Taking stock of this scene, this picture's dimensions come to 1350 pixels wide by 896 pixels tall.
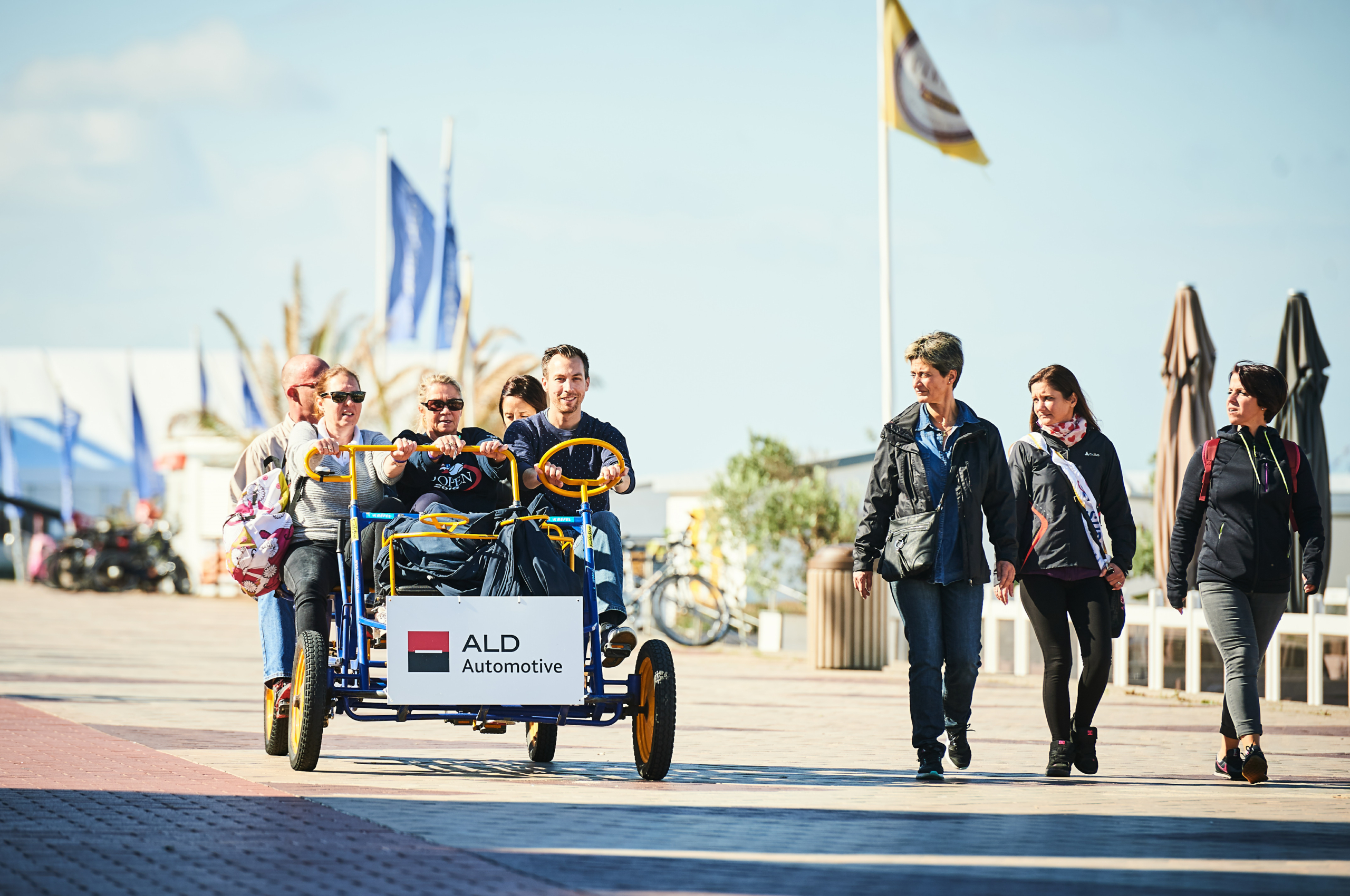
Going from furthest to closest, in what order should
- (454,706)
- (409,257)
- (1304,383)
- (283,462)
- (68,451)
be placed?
(68,451), (409,257), (1304,383), (283,462), (454,706)

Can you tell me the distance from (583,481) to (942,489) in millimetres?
1543

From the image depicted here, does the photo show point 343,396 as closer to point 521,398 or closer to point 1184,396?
point 521,398

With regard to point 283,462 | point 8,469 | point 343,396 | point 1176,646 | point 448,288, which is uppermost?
point 448,288

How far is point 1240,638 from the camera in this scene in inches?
295

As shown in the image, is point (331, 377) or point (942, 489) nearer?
point (942, 489)

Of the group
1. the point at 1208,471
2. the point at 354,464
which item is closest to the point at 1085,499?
the point at 1208,471

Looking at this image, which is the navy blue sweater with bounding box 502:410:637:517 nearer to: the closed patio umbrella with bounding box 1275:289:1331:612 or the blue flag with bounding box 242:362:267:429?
the closed patio umbrella with bounding box 1275:289:1331:612

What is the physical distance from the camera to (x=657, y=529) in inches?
1458

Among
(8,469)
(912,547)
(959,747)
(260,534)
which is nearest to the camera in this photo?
(912,547)

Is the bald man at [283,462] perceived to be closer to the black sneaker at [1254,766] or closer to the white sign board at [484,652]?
the white sign board at [484,652]

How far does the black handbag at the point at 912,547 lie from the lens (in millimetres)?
7293

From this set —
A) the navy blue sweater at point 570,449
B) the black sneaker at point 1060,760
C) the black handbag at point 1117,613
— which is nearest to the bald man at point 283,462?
the navy blue sweater at point 570,449

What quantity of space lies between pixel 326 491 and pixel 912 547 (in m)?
2.60

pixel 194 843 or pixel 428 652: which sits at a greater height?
pixel 428 652
